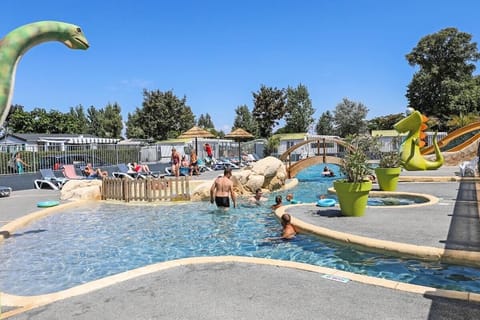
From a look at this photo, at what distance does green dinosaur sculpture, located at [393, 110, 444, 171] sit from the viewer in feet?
49.5

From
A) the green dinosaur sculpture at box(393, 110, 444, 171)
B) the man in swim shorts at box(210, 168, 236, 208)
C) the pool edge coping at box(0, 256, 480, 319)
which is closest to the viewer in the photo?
the pool edge coping at box(0, 256, 480, 319)

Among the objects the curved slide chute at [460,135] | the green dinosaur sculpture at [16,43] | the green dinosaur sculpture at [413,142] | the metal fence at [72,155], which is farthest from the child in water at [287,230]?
the curved slide chute at [460,135]

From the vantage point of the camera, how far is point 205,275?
16.0 ft

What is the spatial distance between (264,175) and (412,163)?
674 cm

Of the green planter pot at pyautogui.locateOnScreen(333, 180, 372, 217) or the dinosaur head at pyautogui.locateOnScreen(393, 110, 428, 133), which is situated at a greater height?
the dinosaur head at pyautogui.locateOnScreen(393, 110, 428, 133)

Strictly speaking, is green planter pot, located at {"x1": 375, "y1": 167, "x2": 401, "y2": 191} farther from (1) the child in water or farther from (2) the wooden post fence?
(2) the wooden post fence

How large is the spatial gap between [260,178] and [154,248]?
794 cm

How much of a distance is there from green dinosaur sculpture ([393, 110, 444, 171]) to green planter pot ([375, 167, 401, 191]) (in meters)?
3.25

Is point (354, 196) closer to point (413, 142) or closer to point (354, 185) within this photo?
point (354, 185)

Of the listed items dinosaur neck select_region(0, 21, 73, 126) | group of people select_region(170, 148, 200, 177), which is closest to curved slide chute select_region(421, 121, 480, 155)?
group of people select_region(170, 148, 200, 177)

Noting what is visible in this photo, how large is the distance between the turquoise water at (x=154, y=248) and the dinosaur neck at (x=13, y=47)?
11.3 ft

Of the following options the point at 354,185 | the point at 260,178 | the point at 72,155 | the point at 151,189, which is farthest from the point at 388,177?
the point at 72,155

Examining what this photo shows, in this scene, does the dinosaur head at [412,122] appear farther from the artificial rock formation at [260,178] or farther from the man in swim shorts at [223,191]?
the man in swim shorts at [223,191]

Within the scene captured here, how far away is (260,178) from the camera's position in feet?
49.8
